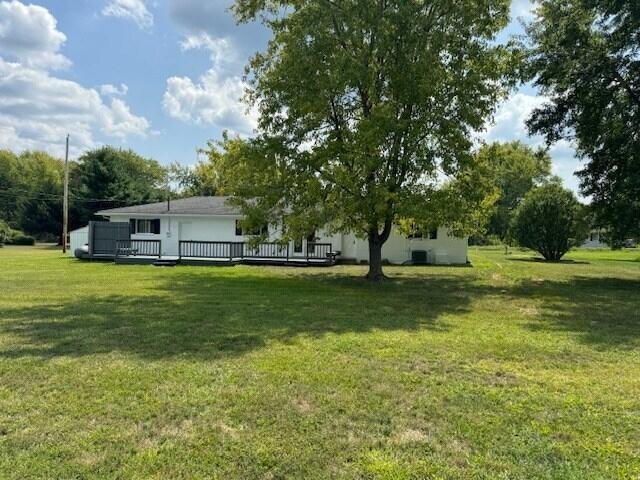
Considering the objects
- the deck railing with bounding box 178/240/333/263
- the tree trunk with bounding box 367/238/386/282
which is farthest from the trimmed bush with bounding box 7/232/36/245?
the tree trunk with bounding box 367/238/386/282

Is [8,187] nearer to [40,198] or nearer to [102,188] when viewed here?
[40,198]

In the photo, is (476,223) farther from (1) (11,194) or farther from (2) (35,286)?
(1) (11,194)

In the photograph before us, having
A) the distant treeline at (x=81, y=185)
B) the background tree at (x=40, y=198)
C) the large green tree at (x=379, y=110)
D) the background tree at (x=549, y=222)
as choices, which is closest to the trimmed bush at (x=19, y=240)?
the distant treeline at (x=81, y=185)

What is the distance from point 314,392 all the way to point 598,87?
1613cm

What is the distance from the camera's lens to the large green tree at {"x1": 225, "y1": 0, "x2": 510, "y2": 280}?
43.9 feet

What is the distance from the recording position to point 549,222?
29109 mm

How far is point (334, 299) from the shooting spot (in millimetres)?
11602

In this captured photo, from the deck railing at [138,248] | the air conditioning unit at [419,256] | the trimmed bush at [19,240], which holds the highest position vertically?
the trimmed bush at [19,240]

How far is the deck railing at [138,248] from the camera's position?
74.3 ft

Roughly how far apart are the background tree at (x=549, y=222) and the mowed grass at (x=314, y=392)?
20.6 metres

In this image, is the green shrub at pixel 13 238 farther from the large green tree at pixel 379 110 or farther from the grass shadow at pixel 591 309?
the grass shadow at pixel 591 309

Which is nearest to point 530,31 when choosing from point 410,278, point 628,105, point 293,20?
point 628,105

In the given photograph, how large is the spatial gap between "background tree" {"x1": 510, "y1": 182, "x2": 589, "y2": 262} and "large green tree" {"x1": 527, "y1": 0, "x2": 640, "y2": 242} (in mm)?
11868

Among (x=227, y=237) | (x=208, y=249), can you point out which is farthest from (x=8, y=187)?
(x=208, y=249)
